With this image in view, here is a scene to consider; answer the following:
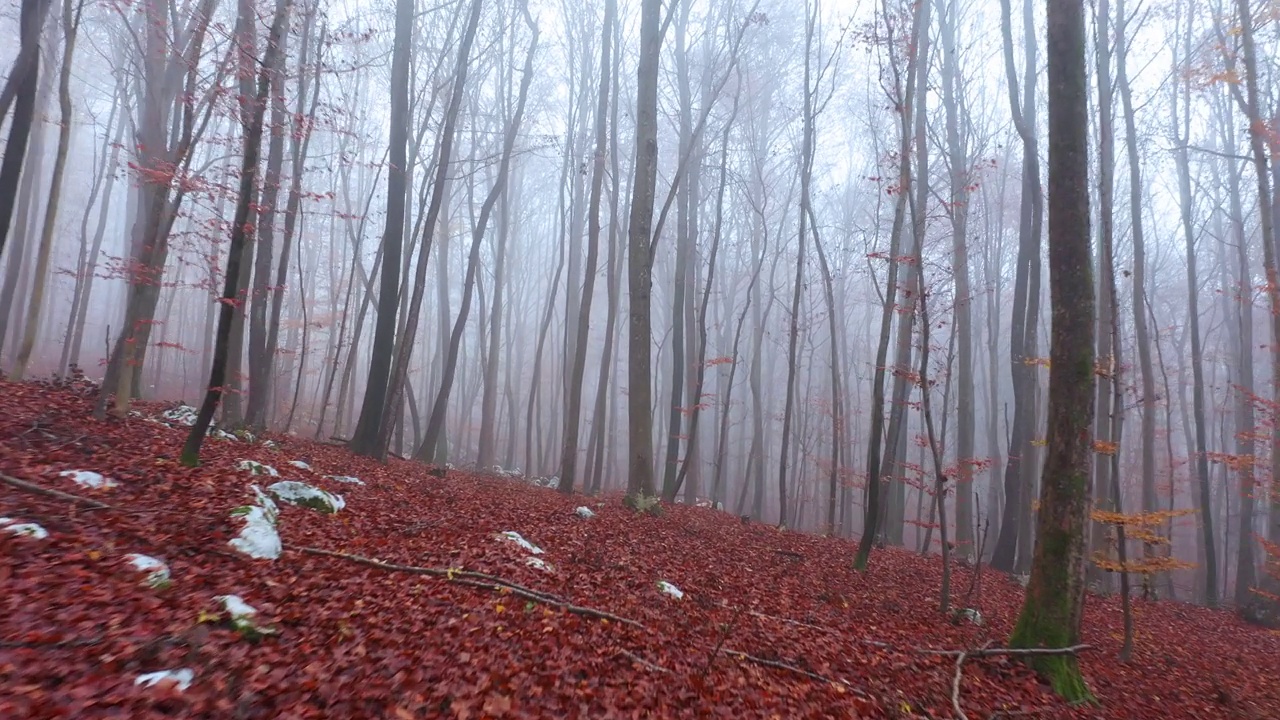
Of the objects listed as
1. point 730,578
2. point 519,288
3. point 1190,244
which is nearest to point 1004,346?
point 1190,244

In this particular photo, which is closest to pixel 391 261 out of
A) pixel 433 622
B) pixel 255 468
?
pixel 255 468

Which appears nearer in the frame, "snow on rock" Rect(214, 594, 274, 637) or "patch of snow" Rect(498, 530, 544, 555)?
"snow on rock" Rect(214, 594, 274, 637)

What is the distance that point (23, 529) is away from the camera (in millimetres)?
4148

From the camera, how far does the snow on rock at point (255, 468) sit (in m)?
7.47

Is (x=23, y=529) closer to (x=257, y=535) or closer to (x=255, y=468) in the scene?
(x=257, y=535)

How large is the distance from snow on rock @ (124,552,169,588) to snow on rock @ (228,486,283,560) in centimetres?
70

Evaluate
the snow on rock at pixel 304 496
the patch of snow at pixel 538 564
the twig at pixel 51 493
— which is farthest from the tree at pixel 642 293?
the twig at pixel 51 493

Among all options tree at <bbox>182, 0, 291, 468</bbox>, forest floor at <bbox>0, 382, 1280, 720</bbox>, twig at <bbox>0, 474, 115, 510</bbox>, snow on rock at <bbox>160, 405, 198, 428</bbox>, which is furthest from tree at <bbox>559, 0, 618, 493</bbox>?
twig at <bbox>0, 474, 115, 510</bbox>

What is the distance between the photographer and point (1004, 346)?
3825 cm

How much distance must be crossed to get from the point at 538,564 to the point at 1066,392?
17.8 feet

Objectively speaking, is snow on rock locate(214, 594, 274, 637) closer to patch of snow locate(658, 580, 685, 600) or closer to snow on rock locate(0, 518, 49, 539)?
snow on rock locate(0, 518, 49, 539)

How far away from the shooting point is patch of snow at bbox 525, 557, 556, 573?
6.43 meters

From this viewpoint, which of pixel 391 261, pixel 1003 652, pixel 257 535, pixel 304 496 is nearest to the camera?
pixel 257 535

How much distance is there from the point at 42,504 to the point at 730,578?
271 inches
